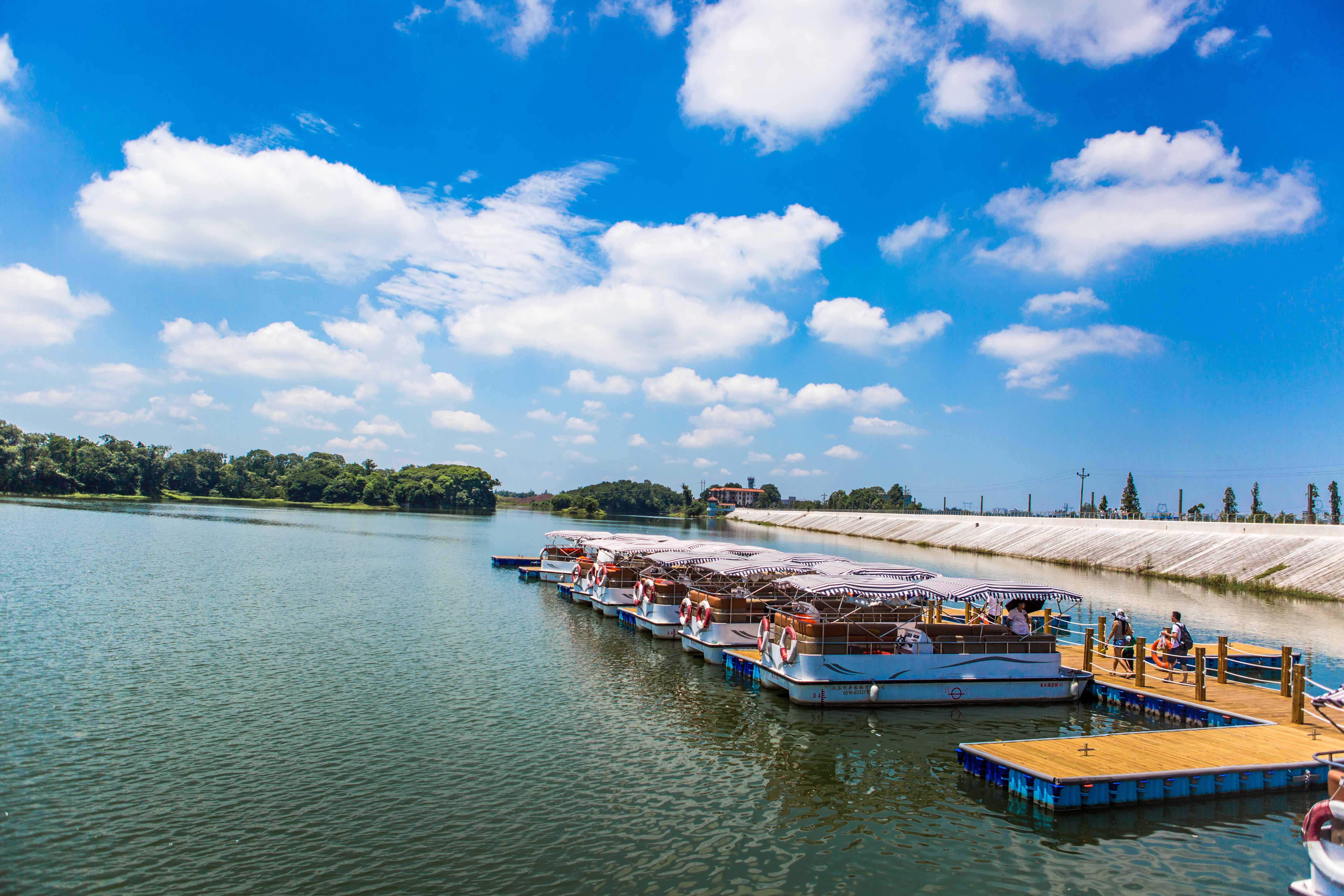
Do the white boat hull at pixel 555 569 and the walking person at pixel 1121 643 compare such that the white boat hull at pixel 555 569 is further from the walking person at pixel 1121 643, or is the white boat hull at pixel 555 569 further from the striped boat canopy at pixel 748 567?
the walking person at pixel 1121 643

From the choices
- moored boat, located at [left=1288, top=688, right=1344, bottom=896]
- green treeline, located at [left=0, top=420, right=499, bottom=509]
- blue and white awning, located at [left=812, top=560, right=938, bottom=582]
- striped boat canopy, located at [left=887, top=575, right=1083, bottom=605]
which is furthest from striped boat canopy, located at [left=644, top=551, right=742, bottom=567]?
green treeline, located at [left=0, top=420, right=499, bottom=509]

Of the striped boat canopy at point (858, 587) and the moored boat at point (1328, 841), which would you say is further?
Answer: the striped boat canopy at point (858, 587)

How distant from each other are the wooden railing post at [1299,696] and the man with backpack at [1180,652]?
4243 millimetres

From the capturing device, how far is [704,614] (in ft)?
99.8

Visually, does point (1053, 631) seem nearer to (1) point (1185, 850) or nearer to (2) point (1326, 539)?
(1) point (1185, 850)

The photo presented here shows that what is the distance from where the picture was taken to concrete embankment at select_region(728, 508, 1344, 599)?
5622cm

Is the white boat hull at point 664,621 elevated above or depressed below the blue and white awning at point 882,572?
below

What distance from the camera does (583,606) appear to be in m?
44.8

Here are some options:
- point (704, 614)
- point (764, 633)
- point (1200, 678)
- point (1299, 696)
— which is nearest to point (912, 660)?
point (764, 633)

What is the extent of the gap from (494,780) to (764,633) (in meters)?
12.2

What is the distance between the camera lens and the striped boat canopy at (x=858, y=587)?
86.8 ft

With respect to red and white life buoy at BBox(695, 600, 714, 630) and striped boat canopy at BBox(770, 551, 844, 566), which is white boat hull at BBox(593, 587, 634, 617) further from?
red and white life buoy at BBox(695, 600, 714, 630)

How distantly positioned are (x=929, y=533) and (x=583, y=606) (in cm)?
9469

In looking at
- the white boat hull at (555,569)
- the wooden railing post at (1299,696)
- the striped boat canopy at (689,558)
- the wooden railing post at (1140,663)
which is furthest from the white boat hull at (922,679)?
the white boat hull at (555,569)
